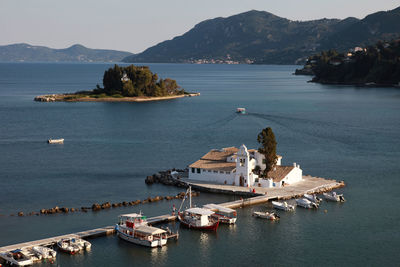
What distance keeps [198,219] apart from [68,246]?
444 inches

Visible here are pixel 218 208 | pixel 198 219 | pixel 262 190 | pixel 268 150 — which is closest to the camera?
pixel 198 219

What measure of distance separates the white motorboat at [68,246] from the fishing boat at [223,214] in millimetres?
12674

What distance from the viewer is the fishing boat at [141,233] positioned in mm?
44906

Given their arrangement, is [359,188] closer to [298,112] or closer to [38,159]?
[38,159]

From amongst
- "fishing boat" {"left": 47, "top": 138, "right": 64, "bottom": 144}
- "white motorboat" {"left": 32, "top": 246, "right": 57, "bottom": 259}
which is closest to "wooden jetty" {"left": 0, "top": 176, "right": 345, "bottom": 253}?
"white motorboat" {"left": 32, "top": 246, "right": 57, "bottom": 259}

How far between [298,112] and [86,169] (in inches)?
2894

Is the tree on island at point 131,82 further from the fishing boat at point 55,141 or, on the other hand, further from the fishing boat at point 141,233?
the fishing boat at point 141,233

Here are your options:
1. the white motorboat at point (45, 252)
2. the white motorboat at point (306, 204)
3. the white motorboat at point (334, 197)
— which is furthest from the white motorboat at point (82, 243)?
the white motorboat at point (334, 197)

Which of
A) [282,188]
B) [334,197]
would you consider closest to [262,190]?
[282,188]

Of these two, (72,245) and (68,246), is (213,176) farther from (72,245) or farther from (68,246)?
(68,246)

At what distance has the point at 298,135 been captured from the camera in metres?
98.8

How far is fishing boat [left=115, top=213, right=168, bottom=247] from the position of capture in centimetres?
4491

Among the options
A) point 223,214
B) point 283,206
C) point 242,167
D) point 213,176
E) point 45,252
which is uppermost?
point 242,167

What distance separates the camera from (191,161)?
252 ft
